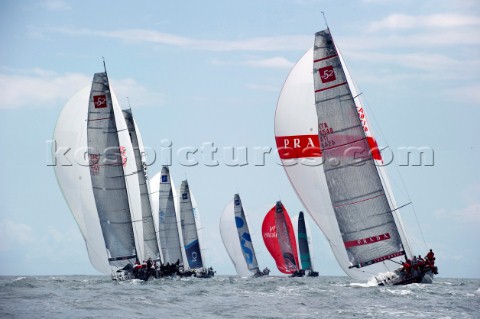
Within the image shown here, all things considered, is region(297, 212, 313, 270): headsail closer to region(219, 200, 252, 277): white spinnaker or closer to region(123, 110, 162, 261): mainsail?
region(219, 200, 252, 277): white spinnaker

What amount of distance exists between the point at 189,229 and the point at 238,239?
7.31 meters

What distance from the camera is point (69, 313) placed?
Result: 25281mm

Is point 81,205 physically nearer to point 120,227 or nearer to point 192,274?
point 120,227

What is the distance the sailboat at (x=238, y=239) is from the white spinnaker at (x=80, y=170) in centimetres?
2577

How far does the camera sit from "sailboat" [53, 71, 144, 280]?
42.2 meters

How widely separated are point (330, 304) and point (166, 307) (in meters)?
5.29

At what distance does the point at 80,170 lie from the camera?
4262 centimetres

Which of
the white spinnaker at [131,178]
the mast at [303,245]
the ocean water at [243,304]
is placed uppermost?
the white spinnaker at [131,178]

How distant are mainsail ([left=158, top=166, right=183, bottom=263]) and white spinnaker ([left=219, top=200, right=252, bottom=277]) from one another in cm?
1053

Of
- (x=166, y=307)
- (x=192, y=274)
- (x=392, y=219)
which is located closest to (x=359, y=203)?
(x=392, y=219)

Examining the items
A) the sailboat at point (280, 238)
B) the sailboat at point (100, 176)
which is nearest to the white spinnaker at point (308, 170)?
the sailboat at point (100, 176)

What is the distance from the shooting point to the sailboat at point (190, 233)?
205 feet

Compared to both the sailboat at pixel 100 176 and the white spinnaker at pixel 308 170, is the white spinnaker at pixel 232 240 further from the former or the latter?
the white spinnaker at pixel 308 170

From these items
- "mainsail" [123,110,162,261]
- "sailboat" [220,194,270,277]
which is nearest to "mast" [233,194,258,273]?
"sailboat" [220,194,270,277]
